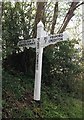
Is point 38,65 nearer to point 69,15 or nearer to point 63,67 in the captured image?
point 63,67

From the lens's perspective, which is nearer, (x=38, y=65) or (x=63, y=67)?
(x=38, y=65)

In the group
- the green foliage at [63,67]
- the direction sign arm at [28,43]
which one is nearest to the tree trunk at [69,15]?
the green foliage at [63,67]

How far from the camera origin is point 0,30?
185 inches

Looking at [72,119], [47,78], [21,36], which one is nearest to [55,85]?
[47,78]

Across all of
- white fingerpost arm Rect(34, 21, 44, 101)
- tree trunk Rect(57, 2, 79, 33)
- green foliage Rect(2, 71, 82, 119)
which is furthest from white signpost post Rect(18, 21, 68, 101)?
tree trunk Rect(57, 2, 79, 33)

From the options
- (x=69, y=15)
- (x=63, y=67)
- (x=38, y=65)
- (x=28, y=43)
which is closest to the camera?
(x=38, y=65)

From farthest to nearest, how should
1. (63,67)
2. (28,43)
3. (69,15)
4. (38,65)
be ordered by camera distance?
(63,67) → (69,15) → (28,43) → (38,65)

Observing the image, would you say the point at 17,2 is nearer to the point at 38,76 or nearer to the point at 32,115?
the point at 38,76

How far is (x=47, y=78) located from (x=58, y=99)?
1.96ft

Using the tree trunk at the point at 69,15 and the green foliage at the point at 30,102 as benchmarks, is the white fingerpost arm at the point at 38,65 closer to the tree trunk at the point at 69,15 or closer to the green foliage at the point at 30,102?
the green foliage at the point at 30,102

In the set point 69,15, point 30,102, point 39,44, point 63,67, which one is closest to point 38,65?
point 39,44

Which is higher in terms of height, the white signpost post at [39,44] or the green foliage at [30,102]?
the white signpost post at [39,44]

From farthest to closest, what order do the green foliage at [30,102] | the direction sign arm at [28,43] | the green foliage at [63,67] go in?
the green foliage at [63,67] < the direction sign arm at [28,43] < the green foliage at [30,102]

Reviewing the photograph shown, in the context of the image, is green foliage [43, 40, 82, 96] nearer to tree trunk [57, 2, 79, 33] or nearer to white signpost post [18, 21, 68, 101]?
tree trunk [57, 2, 79, 33]
